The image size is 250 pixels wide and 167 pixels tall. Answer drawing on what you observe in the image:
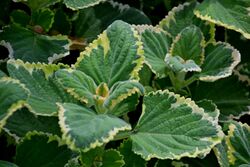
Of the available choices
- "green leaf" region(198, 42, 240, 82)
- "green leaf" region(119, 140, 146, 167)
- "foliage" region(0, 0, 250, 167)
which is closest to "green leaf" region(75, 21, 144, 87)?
"foliage" region(0, 0, 250, 167)

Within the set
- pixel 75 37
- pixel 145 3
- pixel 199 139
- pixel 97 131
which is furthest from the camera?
pixel 145 3

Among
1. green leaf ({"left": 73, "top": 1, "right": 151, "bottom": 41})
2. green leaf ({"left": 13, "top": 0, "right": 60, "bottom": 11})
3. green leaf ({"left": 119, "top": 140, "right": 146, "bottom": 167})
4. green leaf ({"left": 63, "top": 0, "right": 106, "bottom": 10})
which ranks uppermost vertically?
green leaf ({"left": 63, "top": 0, "right": 106, "bottom": 10})

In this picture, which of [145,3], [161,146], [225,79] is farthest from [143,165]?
[145,3]

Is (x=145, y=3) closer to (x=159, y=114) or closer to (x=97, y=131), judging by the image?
(x=159, y=114)

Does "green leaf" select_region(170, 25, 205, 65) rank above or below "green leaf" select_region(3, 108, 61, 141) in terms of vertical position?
above

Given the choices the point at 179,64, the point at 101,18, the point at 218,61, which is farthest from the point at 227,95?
the point at 101,18

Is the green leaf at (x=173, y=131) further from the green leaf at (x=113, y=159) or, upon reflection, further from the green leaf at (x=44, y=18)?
the green leaf at (x=44, y=18)

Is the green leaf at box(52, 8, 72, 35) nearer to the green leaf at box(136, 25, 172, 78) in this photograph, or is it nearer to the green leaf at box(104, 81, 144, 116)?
the green leaf at box(136, 25, 172, 78)
